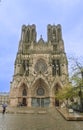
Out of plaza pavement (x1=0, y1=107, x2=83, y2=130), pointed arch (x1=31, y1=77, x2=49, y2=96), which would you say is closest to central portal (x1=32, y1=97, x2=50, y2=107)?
pointed arch (x1=31, y1=77, x2=49, y2=96)

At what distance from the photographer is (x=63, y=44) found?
48875 mm

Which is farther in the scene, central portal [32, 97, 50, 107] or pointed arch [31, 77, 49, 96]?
pointed arch [31, 77, 49, 96]

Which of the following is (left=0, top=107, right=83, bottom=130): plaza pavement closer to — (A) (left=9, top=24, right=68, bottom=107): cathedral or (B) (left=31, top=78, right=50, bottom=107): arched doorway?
(A) (left=9, top=24, right=68, bottom=107): cathedral

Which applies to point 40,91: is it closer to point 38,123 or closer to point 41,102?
point 41,102

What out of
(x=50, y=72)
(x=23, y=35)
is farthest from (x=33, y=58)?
(x=23, y=35)

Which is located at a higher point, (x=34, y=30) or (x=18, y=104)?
(x=34, y=30)

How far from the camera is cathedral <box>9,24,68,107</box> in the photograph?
41.0 metres

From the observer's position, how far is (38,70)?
4466 cm

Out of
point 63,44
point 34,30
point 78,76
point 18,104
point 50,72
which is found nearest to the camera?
point 78,76

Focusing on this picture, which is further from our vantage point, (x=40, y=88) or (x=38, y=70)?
(x=38, y=70)

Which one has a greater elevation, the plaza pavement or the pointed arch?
the pointed arch

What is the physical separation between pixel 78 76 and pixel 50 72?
21.8m

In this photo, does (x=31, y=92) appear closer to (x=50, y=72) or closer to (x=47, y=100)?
(x=47, y=100)

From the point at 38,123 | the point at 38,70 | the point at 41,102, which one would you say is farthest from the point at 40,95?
the point at 38,123
